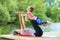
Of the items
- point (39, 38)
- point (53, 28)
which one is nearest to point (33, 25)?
point (39, 38)

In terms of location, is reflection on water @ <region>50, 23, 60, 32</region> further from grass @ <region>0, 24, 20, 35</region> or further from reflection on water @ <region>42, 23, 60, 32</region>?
grass @ <region>0, 24, 20, 35</region>

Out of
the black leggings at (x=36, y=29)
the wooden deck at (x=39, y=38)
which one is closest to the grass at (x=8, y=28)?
the wooden deck at (x=39, y=38)

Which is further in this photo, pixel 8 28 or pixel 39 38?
pixel 8 28

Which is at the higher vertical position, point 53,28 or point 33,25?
point 33,25

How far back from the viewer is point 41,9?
2648 mm

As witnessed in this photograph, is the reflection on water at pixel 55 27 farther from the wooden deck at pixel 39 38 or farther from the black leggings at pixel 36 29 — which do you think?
the black leggings at pixel 36 29

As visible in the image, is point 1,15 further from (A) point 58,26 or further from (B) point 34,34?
(A) point 58,26

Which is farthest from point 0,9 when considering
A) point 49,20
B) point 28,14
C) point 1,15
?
point 49,20

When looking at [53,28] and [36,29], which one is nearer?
[36,29]

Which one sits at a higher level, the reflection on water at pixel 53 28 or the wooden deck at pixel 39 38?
the reflection on water at pixel 53 28

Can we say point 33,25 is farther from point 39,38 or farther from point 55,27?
point 55,27

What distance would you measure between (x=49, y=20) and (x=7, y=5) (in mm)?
566

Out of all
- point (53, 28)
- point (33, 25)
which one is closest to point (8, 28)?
point (33, 25)

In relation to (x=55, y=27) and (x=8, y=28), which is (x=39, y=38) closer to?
(x=55, y=27)
